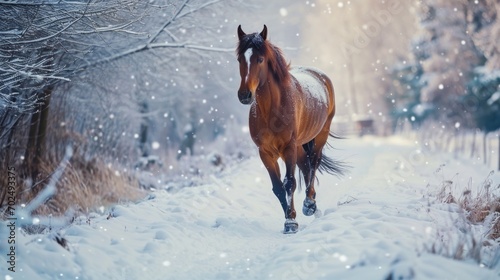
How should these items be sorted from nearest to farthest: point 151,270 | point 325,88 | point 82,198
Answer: point 151,270 < point 325,88 < point 82,198

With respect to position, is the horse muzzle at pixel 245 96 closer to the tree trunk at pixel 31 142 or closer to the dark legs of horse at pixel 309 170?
the dark legs of horse at pixel 309 170

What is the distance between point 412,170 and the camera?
11547mm

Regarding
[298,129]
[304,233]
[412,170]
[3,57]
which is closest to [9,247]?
[3,57]

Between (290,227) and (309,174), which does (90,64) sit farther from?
(290,227)

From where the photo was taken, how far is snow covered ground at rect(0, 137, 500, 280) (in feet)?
12.4

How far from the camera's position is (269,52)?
567 cm

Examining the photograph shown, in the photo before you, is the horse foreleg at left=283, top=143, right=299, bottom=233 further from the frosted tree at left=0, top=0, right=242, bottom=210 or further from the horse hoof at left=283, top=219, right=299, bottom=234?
the frosted tree at left=0, top=0, right=242, bottom=210

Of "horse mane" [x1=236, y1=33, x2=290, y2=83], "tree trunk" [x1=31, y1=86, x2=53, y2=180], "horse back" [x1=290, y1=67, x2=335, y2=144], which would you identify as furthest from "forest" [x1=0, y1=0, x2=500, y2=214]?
"horse back" [x1=290, y1=67, x2=335, y2=144]

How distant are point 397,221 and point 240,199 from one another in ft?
11.3

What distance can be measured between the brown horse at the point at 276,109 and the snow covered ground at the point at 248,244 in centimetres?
59

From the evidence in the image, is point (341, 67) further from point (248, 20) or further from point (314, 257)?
point (314, 257)

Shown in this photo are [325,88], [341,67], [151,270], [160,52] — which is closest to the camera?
[151,270]

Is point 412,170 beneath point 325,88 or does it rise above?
beneath

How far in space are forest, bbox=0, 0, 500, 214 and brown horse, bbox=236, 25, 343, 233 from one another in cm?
137
